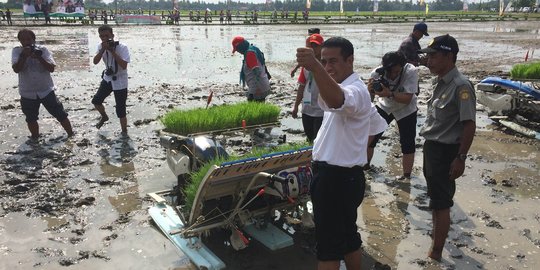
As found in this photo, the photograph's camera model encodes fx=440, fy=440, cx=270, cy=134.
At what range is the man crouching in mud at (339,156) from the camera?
269 centimetres

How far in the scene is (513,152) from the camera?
749 cm

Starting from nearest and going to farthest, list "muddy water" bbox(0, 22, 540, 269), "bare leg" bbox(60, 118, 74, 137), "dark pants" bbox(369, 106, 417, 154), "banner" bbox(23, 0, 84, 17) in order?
"muddy water" bbox(0, 22, 540, 269)
"dark pants" bbox(369, 106, 417, 154)
"bare leg" bbox(60, 118, 74, 137)
"banner" bbox(23, 0, 84, 17)

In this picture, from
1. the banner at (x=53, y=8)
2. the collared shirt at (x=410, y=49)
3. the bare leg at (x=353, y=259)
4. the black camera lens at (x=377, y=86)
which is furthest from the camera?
the banner at (x=53, y=8)

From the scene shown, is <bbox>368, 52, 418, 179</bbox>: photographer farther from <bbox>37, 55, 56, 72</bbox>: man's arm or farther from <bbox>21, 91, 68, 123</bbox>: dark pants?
<bbox>21, 91, 68, 123</bbox>: dark pants

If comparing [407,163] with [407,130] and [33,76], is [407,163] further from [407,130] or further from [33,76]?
[33,76]

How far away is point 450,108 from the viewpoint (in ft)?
12.5

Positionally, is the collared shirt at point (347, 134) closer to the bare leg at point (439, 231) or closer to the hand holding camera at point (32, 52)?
the bare leg at point (439, 231)

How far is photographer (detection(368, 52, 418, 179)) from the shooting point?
16.7 ft

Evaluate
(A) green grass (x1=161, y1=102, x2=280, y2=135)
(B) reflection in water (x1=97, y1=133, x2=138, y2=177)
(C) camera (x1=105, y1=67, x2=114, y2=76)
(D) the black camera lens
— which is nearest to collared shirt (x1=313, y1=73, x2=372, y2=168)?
(D) the black camera lens

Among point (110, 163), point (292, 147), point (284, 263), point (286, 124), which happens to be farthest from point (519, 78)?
point (110, 163)

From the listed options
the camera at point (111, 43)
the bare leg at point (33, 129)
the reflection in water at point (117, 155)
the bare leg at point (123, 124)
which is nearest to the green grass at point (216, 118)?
the reflection in water at point (117, 155)

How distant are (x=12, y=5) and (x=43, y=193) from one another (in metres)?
107

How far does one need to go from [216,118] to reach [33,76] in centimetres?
410

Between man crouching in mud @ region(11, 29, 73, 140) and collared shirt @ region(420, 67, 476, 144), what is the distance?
20.4ft
